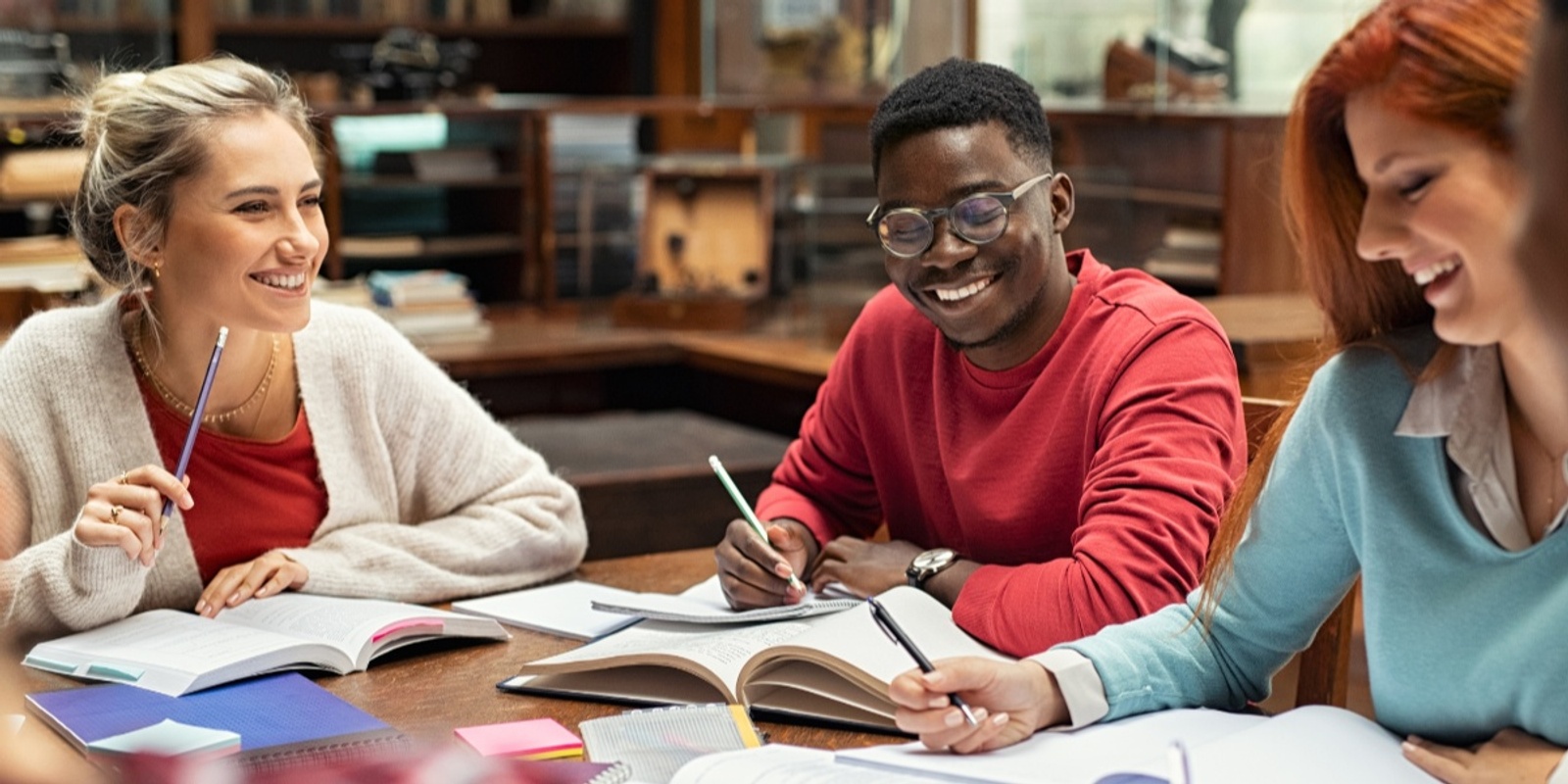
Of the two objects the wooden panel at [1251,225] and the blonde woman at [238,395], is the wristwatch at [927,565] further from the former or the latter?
the wooden panel at [1251,225]

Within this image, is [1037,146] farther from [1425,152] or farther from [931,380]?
[1425,152]

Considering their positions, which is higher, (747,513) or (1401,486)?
(1401,486)

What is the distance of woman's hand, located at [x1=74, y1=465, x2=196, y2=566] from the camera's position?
1.69 metres

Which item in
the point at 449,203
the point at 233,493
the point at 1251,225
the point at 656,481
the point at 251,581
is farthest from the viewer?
the point at 449,203

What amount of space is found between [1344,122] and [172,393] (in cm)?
136

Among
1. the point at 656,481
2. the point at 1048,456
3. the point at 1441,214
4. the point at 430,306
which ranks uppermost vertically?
Result: the point at 1441,214

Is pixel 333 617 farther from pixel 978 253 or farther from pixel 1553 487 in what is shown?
pixel 1553 487

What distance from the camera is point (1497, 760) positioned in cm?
120

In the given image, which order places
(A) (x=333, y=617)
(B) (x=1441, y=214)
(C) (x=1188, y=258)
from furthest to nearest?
(C) (x=1188, y=258)
(A) (x=333, y=617)
(B) (x=1441, y=214)

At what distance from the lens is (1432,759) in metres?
1.23

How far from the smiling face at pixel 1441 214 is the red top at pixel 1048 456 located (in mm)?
537

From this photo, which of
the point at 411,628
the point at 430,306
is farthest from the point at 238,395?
the point at 430,306

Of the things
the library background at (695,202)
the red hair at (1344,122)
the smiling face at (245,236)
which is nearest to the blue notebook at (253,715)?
the smiling face at (245,236)

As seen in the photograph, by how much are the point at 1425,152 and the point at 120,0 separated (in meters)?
5.26
